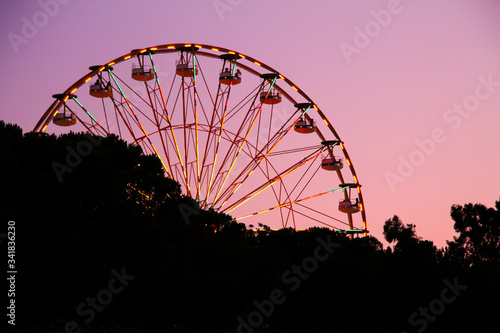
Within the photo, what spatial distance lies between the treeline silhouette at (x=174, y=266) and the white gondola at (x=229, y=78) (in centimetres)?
914

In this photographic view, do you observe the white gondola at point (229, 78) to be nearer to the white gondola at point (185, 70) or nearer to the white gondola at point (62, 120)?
the white gondola at point (185, 70)

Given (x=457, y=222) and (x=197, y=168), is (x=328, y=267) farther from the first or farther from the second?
(x=457, y=222)

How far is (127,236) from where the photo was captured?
3156 centimetres

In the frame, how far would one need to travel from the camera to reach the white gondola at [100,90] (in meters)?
46.6

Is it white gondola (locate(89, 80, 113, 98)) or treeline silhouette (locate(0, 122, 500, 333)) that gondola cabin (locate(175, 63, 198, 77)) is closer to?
white gondola (locate(89, 80, 113, 98))

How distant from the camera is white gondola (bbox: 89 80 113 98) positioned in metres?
46.6

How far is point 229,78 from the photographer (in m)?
47.7

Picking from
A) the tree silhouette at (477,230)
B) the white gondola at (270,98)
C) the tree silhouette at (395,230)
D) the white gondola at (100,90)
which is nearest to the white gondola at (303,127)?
the white gondola at (270,98)

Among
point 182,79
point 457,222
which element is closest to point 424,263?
point 182,79

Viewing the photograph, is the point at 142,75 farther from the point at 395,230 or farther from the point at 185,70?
the point at 395,230

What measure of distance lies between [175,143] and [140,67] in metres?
5.62

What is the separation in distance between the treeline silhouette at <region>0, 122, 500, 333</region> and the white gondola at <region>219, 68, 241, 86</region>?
914 cm

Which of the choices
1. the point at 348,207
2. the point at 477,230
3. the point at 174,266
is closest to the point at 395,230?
the point at 477,230

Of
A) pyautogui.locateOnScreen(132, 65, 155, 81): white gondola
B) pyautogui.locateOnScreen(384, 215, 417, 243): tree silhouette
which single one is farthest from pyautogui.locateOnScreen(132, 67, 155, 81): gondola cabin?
pyautogui.locateOnScreen(384, 215, 417, 243): tree silhouette
